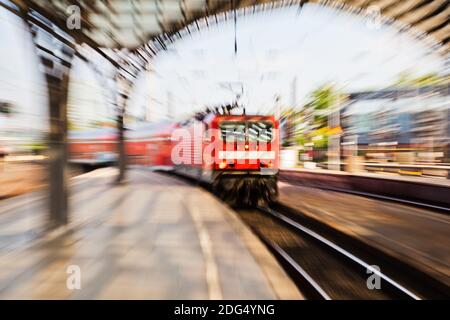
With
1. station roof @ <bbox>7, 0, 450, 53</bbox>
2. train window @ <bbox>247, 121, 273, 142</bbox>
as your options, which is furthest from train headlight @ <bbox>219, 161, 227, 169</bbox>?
station roof @ <bbox>7, 0, 450, 53</bbox>

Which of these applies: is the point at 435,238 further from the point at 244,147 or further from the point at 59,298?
the point at 59,298

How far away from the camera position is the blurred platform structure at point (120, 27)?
5.20 metres

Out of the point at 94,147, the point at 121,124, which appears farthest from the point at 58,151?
the point at 94,147

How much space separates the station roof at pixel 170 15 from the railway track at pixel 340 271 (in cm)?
507

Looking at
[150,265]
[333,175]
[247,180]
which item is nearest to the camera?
[150,265]

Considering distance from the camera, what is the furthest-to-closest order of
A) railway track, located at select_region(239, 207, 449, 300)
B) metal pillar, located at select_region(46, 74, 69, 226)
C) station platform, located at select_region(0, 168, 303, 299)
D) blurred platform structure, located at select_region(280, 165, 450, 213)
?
blurred platform structure, located at select_region(280, 165, 450, 213), metal pillar, located at select_region(46, 74, 69, 226), railway track, located at select_region(239, 207, 449, 300), station platform, located at select_region(0, 168, 303, 299)

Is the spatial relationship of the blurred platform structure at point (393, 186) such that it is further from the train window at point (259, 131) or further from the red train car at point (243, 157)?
the train window at point (259, 131)

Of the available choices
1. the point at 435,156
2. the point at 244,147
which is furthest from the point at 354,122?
the point at 244,147

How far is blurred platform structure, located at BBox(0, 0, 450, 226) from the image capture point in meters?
5.20

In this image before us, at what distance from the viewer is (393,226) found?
682cm

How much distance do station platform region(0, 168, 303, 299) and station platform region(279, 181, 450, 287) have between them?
204cm

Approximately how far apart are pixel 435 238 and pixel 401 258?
158 centimetres

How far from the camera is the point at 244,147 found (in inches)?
363

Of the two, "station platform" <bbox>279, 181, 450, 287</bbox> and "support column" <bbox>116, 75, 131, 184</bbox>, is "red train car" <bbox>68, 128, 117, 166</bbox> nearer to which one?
"support column" <bbox>116, 75, 131, 184</bbox>
